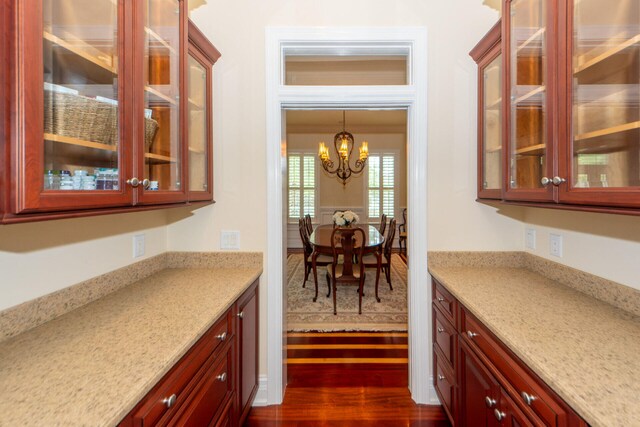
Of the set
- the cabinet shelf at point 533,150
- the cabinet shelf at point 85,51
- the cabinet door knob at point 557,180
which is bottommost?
the cabinet door knob at point 557,180

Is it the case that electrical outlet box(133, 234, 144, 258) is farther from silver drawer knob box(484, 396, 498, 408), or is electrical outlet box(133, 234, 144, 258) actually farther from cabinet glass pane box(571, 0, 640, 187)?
cabinet glass pane box(571, 0, 640, 187)

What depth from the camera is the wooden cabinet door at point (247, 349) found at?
68.7 inches

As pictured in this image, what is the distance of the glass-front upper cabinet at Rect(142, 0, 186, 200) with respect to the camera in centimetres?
133

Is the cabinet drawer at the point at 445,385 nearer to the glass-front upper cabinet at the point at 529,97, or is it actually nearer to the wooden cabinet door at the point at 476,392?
the wooden cabinet door at the point at 476,392

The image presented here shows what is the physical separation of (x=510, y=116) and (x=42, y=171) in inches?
75.7

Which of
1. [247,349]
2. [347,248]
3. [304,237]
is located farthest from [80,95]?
[304,237]

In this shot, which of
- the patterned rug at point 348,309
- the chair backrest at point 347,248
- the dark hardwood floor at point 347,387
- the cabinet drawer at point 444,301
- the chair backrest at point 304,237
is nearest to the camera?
the cabinet drawer at point 444,301

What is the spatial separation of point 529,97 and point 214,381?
190 centimetres

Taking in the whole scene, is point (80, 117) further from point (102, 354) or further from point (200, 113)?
point (200, 113)

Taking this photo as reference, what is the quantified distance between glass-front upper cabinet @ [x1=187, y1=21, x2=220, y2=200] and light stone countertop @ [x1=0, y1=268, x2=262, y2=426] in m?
0.62

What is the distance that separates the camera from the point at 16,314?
3.68 ft

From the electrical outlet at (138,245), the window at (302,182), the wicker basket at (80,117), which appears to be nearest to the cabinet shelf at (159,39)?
the wicker basket at (80,117)

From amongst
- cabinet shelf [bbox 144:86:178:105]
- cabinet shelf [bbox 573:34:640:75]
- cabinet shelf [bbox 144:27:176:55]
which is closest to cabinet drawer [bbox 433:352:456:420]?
cabinet shelf [bbox 573:34:640:75]

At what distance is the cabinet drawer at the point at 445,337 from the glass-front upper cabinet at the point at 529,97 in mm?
785
